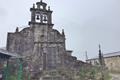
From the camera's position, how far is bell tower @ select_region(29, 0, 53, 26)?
30861mm

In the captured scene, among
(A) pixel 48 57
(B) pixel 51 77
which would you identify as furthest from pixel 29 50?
(B) pixel 51 77

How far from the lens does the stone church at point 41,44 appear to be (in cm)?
2809

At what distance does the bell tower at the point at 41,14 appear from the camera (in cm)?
3086

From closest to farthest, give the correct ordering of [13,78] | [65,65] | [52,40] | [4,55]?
[4,55]
[13,78]
[65,65]
[52,40]

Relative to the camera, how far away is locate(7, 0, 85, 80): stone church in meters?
28.1

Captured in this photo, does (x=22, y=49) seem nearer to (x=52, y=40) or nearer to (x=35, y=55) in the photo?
(x=35, y=55)

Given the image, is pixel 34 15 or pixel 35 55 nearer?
pixel 35 55

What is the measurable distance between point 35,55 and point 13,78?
328 inches

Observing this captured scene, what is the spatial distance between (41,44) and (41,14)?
18.2 ft

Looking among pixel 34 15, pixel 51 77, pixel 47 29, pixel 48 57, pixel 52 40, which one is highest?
pixel 34 15

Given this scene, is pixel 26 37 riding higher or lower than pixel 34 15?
lower

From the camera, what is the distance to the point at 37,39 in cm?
3005

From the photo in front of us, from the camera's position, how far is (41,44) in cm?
2964

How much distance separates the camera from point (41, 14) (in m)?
31.4
